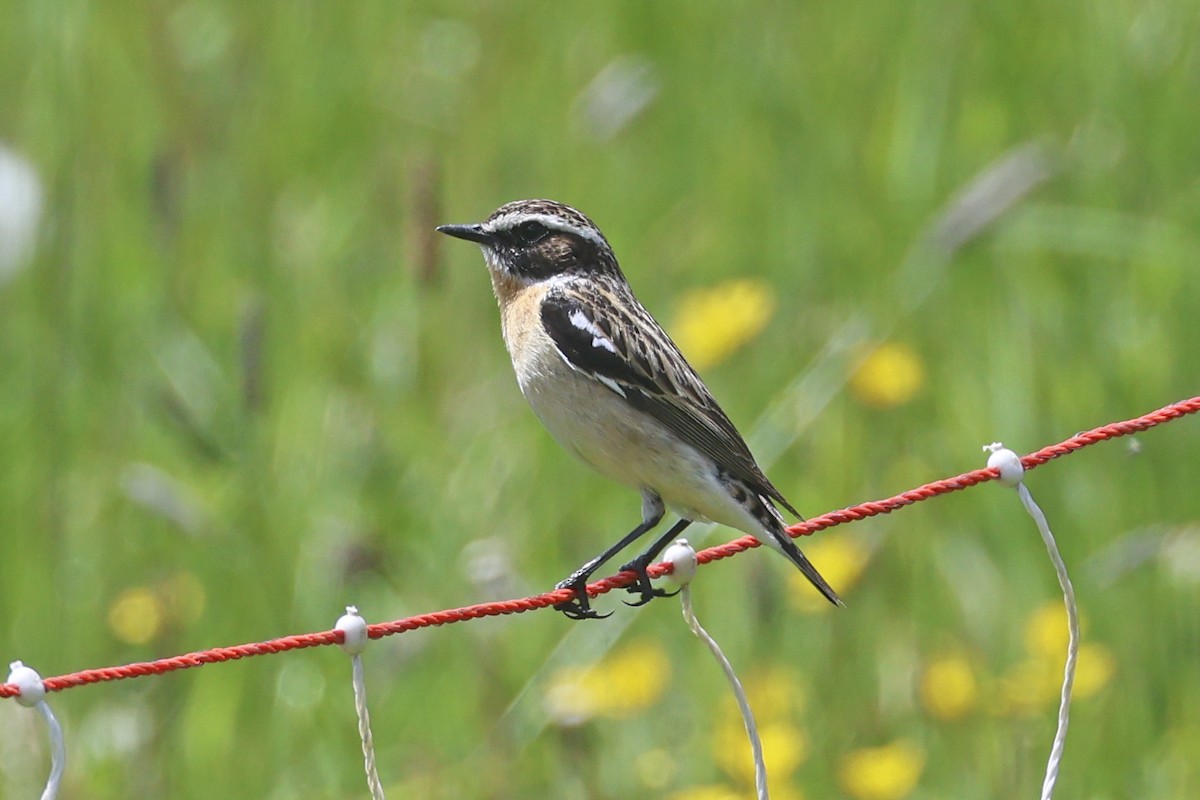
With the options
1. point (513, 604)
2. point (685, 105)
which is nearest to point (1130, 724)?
point (513, 604)

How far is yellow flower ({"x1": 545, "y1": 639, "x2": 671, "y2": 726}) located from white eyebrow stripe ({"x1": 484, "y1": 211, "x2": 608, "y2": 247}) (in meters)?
1.34

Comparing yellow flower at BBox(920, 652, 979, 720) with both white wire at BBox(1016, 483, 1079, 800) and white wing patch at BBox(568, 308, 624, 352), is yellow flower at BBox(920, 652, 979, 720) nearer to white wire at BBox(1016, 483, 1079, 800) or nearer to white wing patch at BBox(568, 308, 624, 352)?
white wing patch at BBox(568, 308, 624, 352)

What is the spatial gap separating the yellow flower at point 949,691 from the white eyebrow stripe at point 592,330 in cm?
158

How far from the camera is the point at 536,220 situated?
19.4 feet

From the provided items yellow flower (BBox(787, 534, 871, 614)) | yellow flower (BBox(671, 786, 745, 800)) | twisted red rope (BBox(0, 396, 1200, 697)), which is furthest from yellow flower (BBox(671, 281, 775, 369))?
twisted red rope (BBox(0, 396, 1200, 697))

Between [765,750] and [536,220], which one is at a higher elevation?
[536,220]

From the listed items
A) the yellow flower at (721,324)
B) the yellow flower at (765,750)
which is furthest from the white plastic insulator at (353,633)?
the yellow flower at (721,324)

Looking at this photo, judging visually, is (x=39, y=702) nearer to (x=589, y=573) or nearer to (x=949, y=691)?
(x=589, y=573)

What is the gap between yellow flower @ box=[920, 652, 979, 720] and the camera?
596cm

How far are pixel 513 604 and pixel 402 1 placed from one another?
6755 mm

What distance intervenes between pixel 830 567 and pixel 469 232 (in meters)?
1.61

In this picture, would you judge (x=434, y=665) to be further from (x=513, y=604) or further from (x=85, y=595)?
(x=513, y=604)

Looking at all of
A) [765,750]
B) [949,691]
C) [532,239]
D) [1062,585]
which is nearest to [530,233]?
[532,239]

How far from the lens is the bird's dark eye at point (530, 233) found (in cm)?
593
